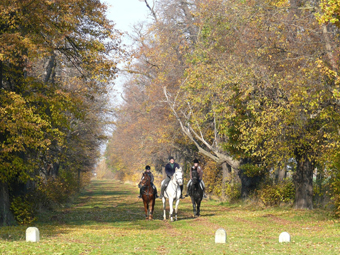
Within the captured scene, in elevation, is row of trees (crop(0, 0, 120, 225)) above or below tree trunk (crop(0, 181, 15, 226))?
above

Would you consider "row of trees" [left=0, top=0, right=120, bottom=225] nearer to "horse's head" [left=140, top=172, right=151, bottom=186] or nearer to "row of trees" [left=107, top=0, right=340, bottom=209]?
"row of trees" [left=107, top=0, right=340, bottom=209]

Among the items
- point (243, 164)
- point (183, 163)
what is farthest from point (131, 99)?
point (243, 164)

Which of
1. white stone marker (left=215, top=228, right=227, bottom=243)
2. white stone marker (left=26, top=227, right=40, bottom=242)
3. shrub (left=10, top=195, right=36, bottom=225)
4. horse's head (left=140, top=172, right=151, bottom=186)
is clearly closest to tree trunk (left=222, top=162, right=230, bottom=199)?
horse's head (left=140, top=172, right=151, bottom=186)

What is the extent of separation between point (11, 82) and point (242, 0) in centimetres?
1317

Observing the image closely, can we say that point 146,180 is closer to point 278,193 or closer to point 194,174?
point 194,174

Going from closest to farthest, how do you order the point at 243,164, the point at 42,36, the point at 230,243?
the point at 230,243
the point at 42,36
the point at 243,164

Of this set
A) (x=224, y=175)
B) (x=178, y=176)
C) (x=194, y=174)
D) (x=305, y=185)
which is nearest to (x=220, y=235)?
(x=178, y=176)

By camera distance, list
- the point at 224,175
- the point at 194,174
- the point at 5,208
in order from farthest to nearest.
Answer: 1. the point at 224,175
2. the point at 194,174
3. the point at 5,208

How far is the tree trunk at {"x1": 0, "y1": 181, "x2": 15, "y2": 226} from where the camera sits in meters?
21.7

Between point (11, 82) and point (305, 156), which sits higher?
point (11, 82)

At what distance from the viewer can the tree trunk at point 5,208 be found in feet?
71.1

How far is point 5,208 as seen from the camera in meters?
21.9

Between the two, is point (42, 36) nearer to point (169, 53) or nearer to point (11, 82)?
point (11, 82)

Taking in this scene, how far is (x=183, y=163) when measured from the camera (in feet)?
181
